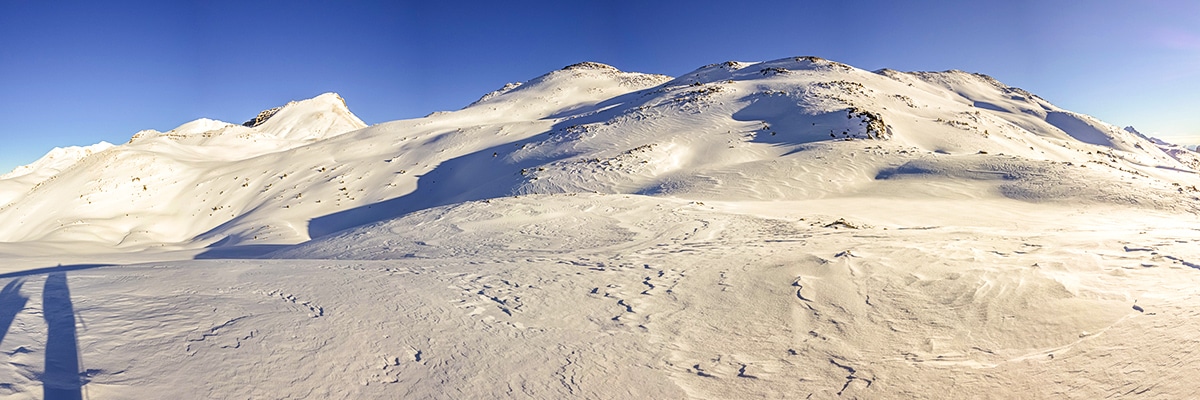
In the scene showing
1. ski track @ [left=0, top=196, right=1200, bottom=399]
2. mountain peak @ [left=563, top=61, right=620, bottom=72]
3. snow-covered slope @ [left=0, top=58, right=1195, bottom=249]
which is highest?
mountain peak @ [left=563, top=61, right=620, bottom=72]

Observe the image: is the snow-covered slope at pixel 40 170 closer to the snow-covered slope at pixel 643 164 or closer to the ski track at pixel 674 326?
the snow-covered slope at pixel 643 164

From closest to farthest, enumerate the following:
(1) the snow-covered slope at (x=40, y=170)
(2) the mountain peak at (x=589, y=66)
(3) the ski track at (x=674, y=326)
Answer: (3) the ski track at (x=674, y=326) < (1) the snow-covered slope at (x=40, y=170) < (2) the mountain peak at (x=589, y=66)

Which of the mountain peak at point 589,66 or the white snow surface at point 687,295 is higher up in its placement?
the mountain peak at point 589,66

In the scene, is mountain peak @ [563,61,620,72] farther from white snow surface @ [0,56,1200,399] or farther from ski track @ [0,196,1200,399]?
ski track @ [0,196,1200,399]

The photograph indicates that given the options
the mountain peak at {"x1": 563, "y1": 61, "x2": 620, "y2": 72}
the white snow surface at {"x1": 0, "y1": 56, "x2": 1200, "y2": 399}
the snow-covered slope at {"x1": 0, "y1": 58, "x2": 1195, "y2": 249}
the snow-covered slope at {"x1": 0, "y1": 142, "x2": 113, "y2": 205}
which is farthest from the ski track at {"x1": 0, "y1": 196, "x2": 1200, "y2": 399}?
the mountain peak at {"x1": 563, "y1": 61, "x2": 620, "y2": 72}

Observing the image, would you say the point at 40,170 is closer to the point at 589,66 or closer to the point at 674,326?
the point at 589,66

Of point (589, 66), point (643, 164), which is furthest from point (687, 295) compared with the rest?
point (589, 66)

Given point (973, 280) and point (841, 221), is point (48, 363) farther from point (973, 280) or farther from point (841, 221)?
point (841, 221)

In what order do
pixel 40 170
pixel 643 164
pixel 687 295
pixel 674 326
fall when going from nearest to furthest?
1. pixel 674 326
2. pixel 687 295
3. pixel 643 164
4. pixel 40 170

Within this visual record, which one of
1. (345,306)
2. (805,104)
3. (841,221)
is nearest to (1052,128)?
(805,104)

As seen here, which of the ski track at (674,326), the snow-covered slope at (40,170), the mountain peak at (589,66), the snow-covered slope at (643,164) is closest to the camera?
the ski track at (674,326)

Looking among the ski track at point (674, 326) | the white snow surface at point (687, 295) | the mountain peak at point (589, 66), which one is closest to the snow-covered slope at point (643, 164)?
the white snow surface at point (687, 295)

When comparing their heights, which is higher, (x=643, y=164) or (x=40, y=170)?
(x=40, y=170)

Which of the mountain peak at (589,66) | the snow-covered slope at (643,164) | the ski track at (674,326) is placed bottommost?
the ski track at (674,326)
